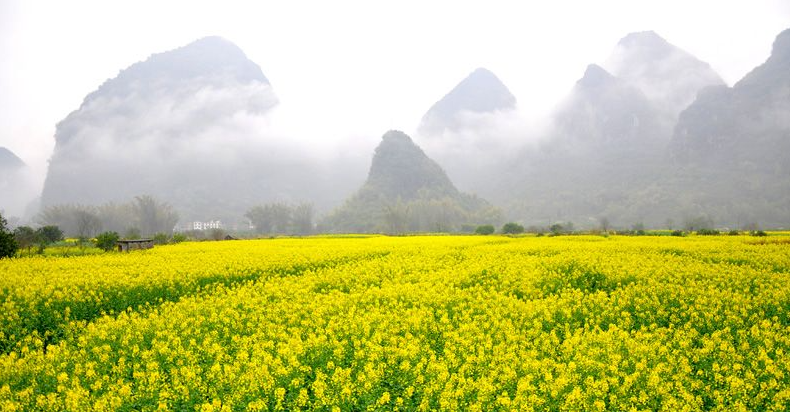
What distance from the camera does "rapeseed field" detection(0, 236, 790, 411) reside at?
5773 mm

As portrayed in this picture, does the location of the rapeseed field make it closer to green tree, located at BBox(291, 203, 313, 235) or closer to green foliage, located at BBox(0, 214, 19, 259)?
green foliage, located at BBox(0, 214, 19, 259)

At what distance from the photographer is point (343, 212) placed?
489 ft

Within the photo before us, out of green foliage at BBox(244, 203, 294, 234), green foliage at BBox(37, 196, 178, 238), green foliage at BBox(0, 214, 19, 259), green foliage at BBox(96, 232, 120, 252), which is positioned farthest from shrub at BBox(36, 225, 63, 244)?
green foliage at BBox(244, 203, 294, 234)

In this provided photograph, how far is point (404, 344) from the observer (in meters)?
7.67

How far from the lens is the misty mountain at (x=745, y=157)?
135875 millimetres

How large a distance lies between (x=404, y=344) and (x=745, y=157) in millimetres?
213195

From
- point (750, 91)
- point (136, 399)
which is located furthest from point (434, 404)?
point (750, 91)

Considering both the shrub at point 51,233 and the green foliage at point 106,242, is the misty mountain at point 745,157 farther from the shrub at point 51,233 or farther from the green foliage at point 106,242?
the shrub at point 51,233

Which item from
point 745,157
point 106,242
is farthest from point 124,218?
point 745,157

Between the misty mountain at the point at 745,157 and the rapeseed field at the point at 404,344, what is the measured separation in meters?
153

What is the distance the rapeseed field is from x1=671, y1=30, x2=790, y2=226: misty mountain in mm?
153430

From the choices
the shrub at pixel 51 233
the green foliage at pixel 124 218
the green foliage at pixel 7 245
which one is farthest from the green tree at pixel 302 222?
the green foliage at pixel 7 245

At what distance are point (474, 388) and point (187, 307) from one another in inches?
340

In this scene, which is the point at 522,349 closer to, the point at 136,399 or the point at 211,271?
the point at 136,399
